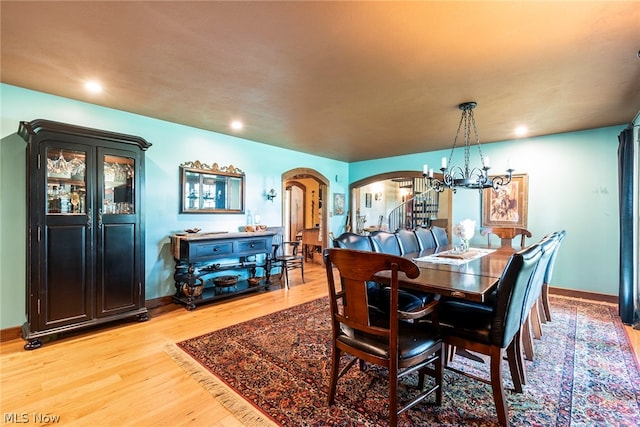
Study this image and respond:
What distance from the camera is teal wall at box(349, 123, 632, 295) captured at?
4234 millimetres

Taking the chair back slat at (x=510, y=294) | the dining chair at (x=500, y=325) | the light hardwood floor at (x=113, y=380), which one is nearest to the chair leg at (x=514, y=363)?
the dining chair at (x=500, y=325)

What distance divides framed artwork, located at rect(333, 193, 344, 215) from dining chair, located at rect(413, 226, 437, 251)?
9.86ft

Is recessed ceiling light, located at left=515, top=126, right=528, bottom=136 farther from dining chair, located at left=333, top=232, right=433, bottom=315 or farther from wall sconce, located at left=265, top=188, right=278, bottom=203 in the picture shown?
wall sconce, located at left=265, top=188, right=278, bottom=203

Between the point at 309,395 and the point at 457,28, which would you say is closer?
the point at 457,28

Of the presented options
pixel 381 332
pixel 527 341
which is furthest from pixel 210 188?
pixel 527 341

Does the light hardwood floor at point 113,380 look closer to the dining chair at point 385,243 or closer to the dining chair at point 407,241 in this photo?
the dining chair at point 385,243

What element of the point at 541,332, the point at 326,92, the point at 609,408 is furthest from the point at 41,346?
the point at 541,332

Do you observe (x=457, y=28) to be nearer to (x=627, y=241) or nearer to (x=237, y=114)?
(x=237, y=114)

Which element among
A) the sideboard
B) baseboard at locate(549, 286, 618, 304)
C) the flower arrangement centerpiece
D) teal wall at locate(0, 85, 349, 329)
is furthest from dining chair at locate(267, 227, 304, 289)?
baseboard at locate(549, 286, 618, 304)

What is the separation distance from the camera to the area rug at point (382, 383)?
1.85 meters

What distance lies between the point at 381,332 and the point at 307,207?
6638mm

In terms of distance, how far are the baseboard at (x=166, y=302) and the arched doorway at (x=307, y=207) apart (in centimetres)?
352

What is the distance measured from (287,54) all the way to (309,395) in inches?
98.2

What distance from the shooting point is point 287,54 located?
2252 millimetres
